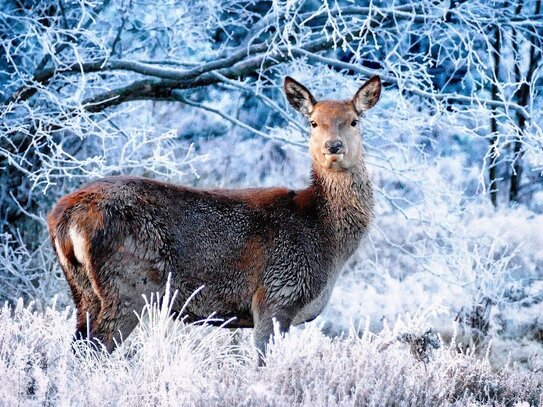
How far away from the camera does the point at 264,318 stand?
689 cm

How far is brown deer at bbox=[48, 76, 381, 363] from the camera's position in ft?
21.2

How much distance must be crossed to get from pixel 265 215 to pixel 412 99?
303 inches

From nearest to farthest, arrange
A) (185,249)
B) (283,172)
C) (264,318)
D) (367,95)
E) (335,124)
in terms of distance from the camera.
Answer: (185,249) < (264,318) < (335,124) < (367,95) < (283,172)

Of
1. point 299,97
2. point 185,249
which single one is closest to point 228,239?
point 185,249

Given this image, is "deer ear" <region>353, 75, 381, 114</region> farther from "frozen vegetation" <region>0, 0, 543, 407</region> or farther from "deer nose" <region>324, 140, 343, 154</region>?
"frozen vegetation" <region>0, 0, 543, 407</region>

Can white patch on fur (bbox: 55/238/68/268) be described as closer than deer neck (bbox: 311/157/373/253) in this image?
Yes

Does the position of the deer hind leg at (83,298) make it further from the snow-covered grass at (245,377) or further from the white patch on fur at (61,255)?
the snow-covered grass at (245,377)

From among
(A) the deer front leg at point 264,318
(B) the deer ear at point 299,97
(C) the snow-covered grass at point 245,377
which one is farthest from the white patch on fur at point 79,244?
(B) the deer ear at point 299,97

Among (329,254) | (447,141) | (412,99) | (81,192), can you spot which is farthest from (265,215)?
(447,141)

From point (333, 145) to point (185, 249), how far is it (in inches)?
50.1

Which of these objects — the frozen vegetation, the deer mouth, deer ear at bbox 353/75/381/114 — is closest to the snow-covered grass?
the frozen vegetation

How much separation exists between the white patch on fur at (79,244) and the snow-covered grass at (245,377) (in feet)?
1.36

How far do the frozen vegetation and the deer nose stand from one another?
1.25 meters

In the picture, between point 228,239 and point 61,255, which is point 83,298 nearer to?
point 61,255
